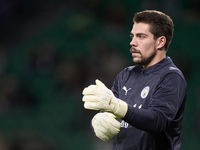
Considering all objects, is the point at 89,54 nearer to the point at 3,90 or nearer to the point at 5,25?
the point at 3,90

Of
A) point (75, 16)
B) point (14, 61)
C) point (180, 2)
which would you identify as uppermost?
point (180, 2)

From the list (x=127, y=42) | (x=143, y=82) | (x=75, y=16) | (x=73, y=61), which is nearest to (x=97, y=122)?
(x=143, y=82)

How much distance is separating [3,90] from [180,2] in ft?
12.5

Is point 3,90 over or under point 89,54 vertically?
under

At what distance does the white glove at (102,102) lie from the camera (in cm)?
210

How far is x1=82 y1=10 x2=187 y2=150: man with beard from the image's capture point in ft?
7.04

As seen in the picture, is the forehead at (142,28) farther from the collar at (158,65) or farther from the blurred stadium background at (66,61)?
the blurred stadium background at (66,61)

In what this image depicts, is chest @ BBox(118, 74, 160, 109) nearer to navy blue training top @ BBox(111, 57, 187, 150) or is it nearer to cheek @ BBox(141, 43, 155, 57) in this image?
navy blue training top @ BBox(111, 57, 187, 150)

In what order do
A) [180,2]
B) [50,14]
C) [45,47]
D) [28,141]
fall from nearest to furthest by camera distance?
1. [28,141]
2. [45,47]
3. [180,2]
4. [50,14]

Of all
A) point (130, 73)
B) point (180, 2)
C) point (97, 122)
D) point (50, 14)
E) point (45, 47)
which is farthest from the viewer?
point (50, 14)

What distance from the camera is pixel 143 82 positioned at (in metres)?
2.57

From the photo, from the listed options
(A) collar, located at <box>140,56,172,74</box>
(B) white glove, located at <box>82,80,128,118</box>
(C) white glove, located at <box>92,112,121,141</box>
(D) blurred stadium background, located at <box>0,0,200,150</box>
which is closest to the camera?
(B) white glove, located at <box>82,80,128,118</box>

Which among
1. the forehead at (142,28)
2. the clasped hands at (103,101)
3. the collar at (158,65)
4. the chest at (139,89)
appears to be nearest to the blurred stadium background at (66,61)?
the chest at (139,89)

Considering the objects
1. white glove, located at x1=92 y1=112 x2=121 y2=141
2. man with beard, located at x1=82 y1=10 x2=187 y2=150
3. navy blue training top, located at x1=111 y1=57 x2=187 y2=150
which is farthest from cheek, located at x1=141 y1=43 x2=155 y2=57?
white glove, located at x1=92 y1=112 x2=121 y2=141
